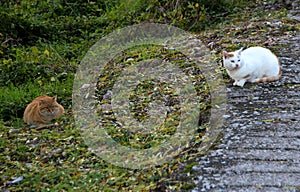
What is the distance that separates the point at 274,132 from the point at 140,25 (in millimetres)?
3941

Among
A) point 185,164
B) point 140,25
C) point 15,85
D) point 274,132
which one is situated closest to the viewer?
point 185,164

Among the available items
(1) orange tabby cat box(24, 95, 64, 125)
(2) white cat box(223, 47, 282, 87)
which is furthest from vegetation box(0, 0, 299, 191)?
(2) white cat box(223, 47, 282, 87)

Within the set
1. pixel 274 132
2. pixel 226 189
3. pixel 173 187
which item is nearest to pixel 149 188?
pixel 173 187

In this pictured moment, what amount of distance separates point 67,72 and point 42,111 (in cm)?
151

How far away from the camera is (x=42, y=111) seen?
578 cm

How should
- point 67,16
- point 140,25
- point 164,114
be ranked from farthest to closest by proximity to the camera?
point 67,16 → point 140,25 → point 164,114

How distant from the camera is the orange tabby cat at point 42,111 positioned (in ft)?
19.0

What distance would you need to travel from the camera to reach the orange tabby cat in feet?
19.0

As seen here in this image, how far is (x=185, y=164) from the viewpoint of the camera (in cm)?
427

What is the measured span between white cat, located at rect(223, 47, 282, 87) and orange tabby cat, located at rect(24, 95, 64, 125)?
1.87 m

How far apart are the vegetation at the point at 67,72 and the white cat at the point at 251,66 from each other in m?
0.38

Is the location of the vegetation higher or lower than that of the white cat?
lower

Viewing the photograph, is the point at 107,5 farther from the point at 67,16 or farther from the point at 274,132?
the point at 274,132

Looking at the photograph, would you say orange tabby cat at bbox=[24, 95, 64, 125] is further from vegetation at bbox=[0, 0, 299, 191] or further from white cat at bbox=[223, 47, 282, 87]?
white cat at bbox=[223, 47, 282, 87]
